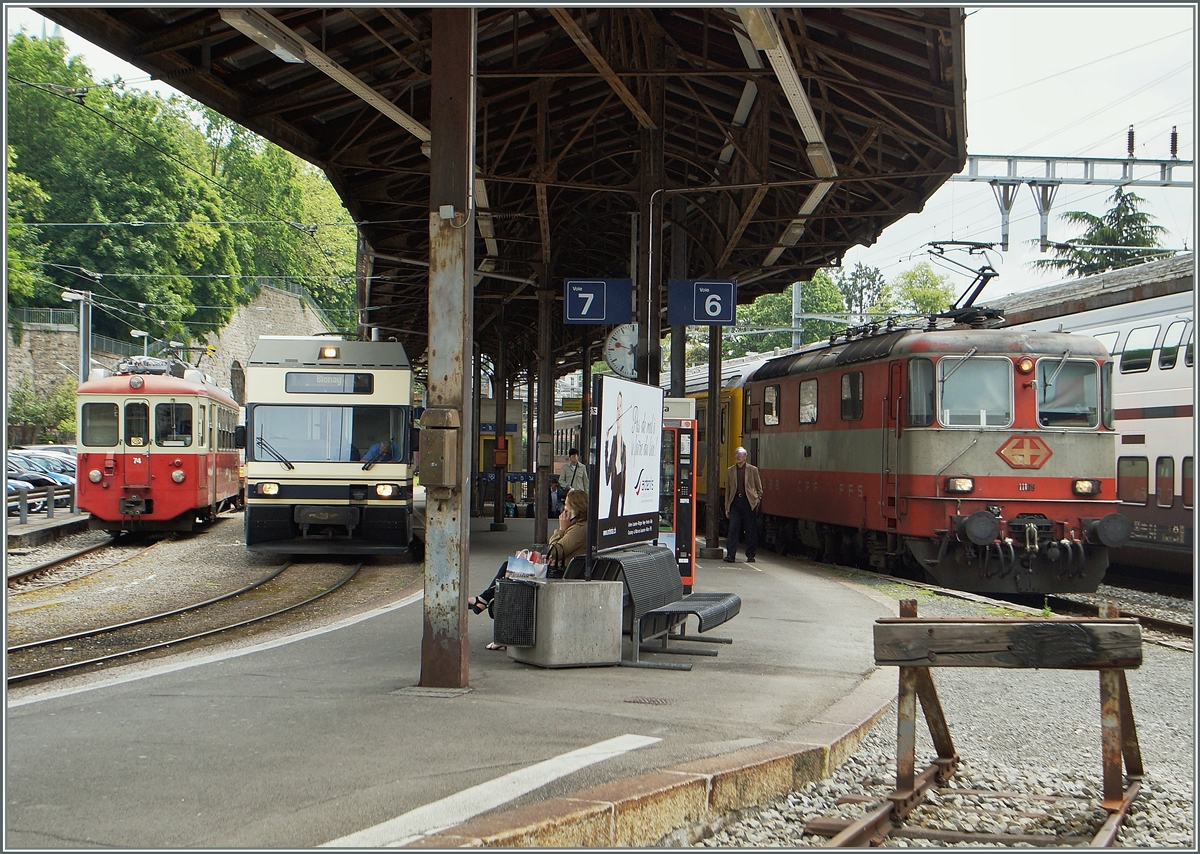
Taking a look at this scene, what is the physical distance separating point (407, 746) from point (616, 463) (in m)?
3.57

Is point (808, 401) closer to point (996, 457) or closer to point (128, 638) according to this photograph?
point (996, 457)

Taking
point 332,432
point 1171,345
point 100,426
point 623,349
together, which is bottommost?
point 332,432

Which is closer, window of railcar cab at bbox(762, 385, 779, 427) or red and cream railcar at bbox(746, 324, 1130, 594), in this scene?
red and cream railcar at bbox(746, 324, 1130, 594)

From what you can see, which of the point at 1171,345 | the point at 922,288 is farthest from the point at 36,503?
the point at 922,288

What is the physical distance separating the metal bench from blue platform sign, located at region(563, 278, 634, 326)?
613 cm

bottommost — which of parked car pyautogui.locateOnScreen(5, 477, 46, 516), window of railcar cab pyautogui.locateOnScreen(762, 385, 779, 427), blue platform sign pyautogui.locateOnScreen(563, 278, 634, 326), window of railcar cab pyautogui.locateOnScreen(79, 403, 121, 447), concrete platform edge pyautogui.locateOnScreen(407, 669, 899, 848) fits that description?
concrete platform edge pyautogui.locateOnScreen(407, 669, 899, 848)

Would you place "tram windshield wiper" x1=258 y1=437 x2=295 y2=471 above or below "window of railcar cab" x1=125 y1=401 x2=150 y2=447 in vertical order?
below

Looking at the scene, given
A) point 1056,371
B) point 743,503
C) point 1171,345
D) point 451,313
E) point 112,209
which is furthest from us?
point 112,209

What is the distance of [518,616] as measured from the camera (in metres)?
8.31

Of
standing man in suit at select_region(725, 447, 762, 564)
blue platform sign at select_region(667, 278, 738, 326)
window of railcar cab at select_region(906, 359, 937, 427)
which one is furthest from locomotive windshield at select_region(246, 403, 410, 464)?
window of railcar cab at select_region(906, 359, 937, 427)

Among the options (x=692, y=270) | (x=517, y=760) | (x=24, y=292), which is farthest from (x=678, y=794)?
(x=24, y=292)

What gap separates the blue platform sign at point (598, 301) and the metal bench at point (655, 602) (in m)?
6.13

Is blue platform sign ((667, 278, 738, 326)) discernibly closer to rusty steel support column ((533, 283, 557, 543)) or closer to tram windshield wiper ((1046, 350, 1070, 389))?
tram windshield wiper ((1046, 350, 1070, 389))

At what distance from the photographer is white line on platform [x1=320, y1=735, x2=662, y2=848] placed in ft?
14.2
